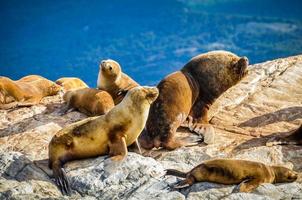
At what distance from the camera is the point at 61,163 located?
283 inches

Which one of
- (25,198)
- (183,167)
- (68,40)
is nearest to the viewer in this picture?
(25,198)

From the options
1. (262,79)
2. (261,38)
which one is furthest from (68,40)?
(262,79)

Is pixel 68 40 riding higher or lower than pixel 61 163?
lower

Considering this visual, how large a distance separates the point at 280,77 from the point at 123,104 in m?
4.20

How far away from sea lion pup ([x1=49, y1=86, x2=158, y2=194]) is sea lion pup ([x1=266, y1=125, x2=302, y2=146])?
5.53 feet

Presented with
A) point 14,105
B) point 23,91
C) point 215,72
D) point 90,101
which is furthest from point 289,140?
point 23,91

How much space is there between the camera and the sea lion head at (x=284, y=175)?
6484 mm

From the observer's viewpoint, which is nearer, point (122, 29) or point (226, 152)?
point (226, 152)

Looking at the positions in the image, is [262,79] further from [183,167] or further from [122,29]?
[122,29]

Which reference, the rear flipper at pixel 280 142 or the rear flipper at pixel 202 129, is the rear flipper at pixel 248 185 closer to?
the rear flipper at pixel 280 142

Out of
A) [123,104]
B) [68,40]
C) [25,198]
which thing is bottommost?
[68,40]

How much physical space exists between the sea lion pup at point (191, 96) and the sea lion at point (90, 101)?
817 mm

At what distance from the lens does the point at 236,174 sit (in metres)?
6.43

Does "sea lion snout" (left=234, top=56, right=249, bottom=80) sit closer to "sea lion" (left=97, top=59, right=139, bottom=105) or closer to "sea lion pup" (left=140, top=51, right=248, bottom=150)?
"sea lion pup" (left=140, top=51, right=248, bottom=150)
